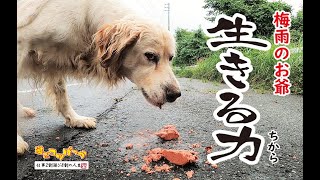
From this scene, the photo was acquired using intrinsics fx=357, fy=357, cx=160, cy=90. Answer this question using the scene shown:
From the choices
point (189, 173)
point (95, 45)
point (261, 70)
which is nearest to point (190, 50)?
point (261, 70)

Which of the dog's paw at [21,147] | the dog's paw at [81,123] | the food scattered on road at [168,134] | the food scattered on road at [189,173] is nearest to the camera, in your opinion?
the food scattered on road at [189,173]

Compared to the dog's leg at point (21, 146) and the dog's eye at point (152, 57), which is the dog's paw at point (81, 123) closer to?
the dog's leg at point (21, 146)

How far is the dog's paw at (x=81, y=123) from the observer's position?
263cm

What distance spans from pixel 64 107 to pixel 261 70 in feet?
5.60

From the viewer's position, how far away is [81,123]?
8.67 ft

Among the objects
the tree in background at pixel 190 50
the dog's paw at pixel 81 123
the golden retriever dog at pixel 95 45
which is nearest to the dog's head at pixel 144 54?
the golden retriever dog at pixel 95 45

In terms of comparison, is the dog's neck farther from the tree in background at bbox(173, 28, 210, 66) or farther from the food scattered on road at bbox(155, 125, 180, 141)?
the tree in background at bbox(173, 28, 210, 66)

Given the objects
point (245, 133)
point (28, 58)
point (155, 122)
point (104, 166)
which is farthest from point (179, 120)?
point (28, 58)

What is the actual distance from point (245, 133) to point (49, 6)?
4.72 ft

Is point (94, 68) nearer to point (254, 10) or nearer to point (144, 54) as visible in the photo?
point (144, 54)

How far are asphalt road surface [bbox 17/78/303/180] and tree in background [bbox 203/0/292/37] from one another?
449mm

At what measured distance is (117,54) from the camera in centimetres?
218

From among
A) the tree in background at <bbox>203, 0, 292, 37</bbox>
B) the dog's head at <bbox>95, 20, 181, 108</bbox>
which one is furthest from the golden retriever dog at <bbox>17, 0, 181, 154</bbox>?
the tree in background at <bbox>203, 0, 292, 37</bbox>
